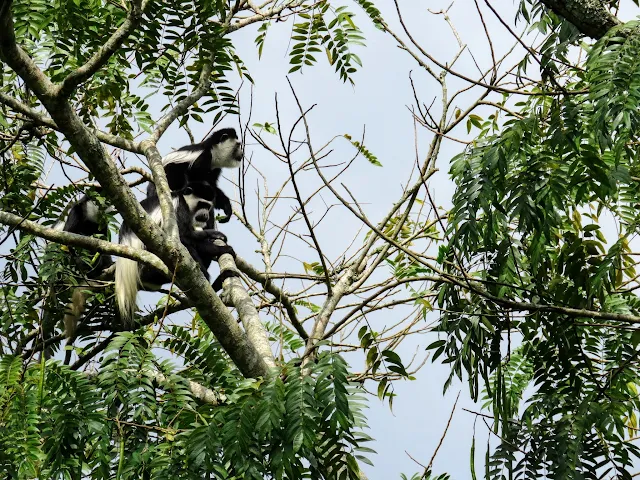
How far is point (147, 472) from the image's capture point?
2223 millimetres

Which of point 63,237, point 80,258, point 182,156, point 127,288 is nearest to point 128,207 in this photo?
point 63,237

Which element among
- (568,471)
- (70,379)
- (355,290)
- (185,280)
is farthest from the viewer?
(355,290)

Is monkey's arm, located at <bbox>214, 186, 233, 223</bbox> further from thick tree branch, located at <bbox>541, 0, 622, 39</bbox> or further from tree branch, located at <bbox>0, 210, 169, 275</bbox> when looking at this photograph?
thick tree branch, located at <bbox>541, 0, 622, 39</bbox>

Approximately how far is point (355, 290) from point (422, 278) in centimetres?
98

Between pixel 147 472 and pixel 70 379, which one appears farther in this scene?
pixel 70 379

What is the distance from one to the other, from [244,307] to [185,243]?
147 centimetres

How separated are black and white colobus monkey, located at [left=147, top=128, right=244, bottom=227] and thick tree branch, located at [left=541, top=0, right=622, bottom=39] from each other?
3.29m

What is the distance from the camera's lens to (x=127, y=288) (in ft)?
14.0

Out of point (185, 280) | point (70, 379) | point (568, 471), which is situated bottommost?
point (568, 471)

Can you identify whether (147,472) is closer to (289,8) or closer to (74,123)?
(74,123)

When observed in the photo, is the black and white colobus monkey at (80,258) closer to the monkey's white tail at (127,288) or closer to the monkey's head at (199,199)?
the monkey's white tail at (127,288)

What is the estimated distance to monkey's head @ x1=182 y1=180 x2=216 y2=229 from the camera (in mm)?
5141

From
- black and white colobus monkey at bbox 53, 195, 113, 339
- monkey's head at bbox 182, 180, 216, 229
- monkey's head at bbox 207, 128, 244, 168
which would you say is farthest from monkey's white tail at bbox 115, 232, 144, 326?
monkey's head at bbox 207, 128, 244, 168

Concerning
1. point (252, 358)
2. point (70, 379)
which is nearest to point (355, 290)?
point (252, 358)
